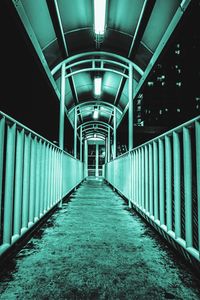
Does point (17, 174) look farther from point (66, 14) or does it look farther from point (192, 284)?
point (66, 14)

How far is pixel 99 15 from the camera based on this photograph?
3.15 meters

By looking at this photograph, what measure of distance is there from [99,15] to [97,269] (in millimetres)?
3425

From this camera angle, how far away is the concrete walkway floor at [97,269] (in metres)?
1.01

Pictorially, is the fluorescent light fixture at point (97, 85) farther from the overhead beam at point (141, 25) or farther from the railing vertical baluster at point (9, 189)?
the railing vertical baluster at point (9, 189)

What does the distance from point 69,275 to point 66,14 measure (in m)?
3.71

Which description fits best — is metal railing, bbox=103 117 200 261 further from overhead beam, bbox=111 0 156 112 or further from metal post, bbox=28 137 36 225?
overhead beam, bbox=111 0 156 112

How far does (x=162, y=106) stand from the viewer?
12.1 m

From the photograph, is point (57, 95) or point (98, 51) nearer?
point (98, 51)

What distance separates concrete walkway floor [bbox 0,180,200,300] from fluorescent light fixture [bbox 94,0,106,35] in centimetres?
306

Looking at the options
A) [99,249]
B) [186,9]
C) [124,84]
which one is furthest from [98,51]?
[99,249]

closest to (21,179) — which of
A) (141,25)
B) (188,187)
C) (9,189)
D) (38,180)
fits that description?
(9,189)

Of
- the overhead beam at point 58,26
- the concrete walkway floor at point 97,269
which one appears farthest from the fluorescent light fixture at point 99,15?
the concrete walkway floor at point 97,269

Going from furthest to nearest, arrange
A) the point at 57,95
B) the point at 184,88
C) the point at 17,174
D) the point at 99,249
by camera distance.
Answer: the point at 184,88, the point at 57,95, the point at 99,249, the point at 17,174

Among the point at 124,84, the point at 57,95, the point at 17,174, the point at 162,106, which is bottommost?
the point at 17,174
